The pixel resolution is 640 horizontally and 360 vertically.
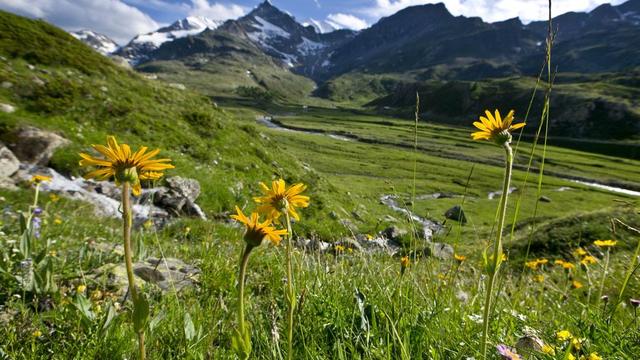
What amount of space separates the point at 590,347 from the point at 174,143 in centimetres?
2154

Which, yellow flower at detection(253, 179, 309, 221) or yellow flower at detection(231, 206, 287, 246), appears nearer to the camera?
yellow flower at detection(231, 206, 287, 246)

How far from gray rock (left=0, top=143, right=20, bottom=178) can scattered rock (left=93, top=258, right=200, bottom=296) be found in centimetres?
1129

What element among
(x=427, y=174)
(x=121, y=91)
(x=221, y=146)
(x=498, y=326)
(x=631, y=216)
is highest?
(x=121, y=91)

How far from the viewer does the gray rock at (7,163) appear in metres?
13.4

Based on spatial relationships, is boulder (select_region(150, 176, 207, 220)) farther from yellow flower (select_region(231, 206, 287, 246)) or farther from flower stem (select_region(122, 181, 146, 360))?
flower stem (select_region(122, 181, 146, 360))

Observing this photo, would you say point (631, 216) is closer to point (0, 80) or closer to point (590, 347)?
point (590, 347)

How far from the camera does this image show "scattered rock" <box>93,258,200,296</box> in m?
4.49

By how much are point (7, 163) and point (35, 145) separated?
86.4 inches

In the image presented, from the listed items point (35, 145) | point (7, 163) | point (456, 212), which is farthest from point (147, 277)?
point (456, 212)

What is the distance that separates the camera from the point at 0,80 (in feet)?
59.2

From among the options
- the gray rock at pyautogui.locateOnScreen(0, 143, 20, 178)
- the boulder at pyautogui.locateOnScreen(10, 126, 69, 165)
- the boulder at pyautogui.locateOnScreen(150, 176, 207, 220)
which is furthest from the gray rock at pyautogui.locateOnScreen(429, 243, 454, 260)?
the boulder at pyautogui.locateOnScreen(10, 126, 69, 165)

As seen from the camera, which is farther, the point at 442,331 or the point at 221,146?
the point at 221,146

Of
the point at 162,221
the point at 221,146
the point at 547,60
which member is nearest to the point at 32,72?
the point at 221,146

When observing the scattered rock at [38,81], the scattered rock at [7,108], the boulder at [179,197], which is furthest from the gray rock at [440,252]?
the scattered rock at [38,81]
